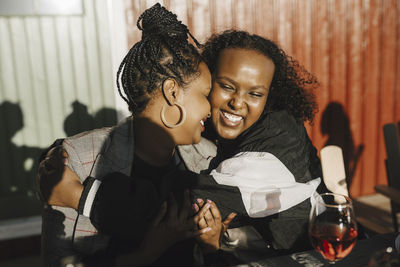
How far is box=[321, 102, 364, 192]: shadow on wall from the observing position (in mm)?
4547

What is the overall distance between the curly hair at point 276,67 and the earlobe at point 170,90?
24.9 inches

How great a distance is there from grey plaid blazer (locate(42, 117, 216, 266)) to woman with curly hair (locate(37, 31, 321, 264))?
6.0 inches

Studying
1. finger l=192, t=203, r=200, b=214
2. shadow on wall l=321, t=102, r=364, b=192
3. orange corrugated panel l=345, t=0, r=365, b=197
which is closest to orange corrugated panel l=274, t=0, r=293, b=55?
orange corrugated panel l=345, t=0, r=365, b=197

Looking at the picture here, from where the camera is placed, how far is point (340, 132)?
183 inches

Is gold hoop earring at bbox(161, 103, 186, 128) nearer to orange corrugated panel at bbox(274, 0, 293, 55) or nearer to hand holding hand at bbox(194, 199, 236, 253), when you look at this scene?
hand holding hand at bbox(194, 199, 236, 253)

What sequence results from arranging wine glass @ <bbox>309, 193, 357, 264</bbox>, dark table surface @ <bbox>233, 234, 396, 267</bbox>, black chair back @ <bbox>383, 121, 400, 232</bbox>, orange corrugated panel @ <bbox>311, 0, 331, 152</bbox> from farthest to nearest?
orange corrugated panel @ <bbox>311, 0, 331, 152</bbox> → black chair back @ <bbox>383, 121, 400, 232</bbox> → dark table surface @ <bbox>233, 234, 396, 267</bbox> → wine glass @ <bbox>309, 193, 357, 264</bbox>

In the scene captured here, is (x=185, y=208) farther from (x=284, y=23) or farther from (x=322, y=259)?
(x=284, y=23)

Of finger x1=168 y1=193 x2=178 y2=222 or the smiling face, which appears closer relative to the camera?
finger x1=168 y1=193 x2=178 y2=222

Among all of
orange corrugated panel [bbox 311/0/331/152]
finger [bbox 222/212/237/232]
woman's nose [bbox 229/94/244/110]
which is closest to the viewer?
finger [bbox 222/212/237/232]

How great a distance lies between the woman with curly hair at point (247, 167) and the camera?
149 centimetres

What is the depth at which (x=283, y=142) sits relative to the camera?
1805mm

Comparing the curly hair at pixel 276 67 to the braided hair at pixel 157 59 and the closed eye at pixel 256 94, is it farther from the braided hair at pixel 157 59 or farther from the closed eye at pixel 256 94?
the braided hair at pixel 157 59

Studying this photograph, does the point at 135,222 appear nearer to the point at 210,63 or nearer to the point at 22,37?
the point at 210,63

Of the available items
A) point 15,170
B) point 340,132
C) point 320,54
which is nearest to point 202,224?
point 15,170
